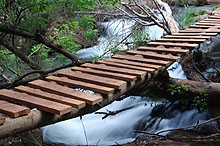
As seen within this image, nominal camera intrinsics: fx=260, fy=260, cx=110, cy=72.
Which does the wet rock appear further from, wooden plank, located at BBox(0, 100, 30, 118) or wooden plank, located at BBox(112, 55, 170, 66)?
wooden plank, located at BBox(0, 100, 30, 118)

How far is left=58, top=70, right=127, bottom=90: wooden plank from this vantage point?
8.54 feet

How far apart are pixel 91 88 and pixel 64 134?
2917 mm

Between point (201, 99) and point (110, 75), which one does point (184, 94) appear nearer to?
point (201, 99)

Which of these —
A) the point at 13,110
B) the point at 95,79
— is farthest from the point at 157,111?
the point at 13,110

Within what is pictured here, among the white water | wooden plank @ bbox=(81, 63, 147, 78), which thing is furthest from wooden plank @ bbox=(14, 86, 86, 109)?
the white water

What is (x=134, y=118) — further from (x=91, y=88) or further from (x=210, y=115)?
(x=91, y=88)

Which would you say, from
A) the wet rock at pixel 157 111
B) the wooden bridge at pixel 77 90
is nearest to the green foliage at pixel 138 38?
the wet rock at pixel 157 111

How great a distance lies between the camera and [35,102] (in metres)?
2.22

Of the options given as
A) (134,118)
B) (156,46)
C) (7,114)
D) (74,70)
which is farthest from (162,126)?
(7,114)

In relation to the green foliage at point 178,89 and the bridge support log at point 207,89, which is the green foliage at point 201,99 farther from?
the green foliage at point 178,89

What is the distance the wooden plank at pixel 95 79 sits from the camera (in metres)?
2.60

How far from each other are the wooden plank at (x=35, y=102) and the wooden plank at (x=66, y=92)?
0.21m

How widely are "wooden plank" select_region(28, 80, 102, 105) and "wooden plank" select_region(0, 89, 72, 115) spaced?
21 cm

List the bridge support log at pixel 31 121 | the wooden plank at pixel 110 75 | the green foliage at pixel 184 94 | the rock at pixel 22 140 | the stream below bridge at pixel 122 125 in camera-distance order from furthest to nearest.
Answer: the stream below bridge at pixel 122 125, the green foliage at pixel 184 94, the rock at pixel 22 140, the wooden plank at pixel 110 75, the bridge support log at pixel 31 121
